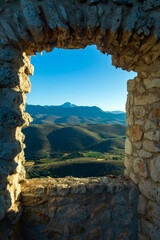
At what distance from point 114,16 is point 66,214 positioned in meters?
2.69

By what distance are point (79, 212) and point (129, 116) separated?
1.66 meters

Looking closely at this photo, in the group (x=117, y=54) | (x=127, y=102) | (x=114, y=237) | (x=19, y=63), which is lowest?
(x=114, y=237)

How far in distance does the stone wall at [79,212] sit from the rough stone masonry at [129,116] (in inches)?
0.5

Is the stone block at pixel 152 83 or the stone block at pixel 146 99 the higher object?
the stone block at pixel 152 83

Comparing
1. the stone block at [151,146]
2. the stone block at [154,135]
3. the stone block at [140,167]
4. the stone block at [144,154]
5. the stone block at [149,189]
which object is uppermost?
the stone block at [154,135]

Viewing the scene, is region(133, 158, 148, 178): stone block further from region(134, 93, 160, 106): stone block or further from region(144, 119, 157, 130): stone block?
region(134, 93, 160, 106): stone block

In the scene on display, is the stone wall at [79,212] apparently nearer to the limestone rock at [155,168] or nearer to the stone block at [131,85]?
the limestone rock at [155,168]

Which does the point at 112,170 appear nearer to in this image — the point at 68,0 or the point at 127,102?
the point at 127,102

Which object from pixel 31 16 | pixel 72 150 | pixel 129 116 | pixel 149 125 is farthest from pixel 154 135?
pixel 72 150

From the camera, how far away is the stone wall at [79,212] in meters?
2.05

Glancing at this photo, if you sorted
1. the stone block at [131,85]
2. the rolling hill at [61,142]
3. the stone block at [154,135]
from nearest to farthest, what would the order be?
the stone block at [154,135] → the stone block at [131,85] → the rolling hill at [61,142]

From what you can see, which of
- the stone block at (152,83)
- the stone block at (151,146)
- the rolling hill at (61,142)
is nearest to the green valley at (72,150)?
the rolling hill at (61,142)

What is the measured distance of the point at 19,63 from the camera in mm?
1960

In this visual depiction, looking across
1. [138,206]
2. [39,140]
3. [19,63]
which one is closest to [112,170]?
[138,206]
